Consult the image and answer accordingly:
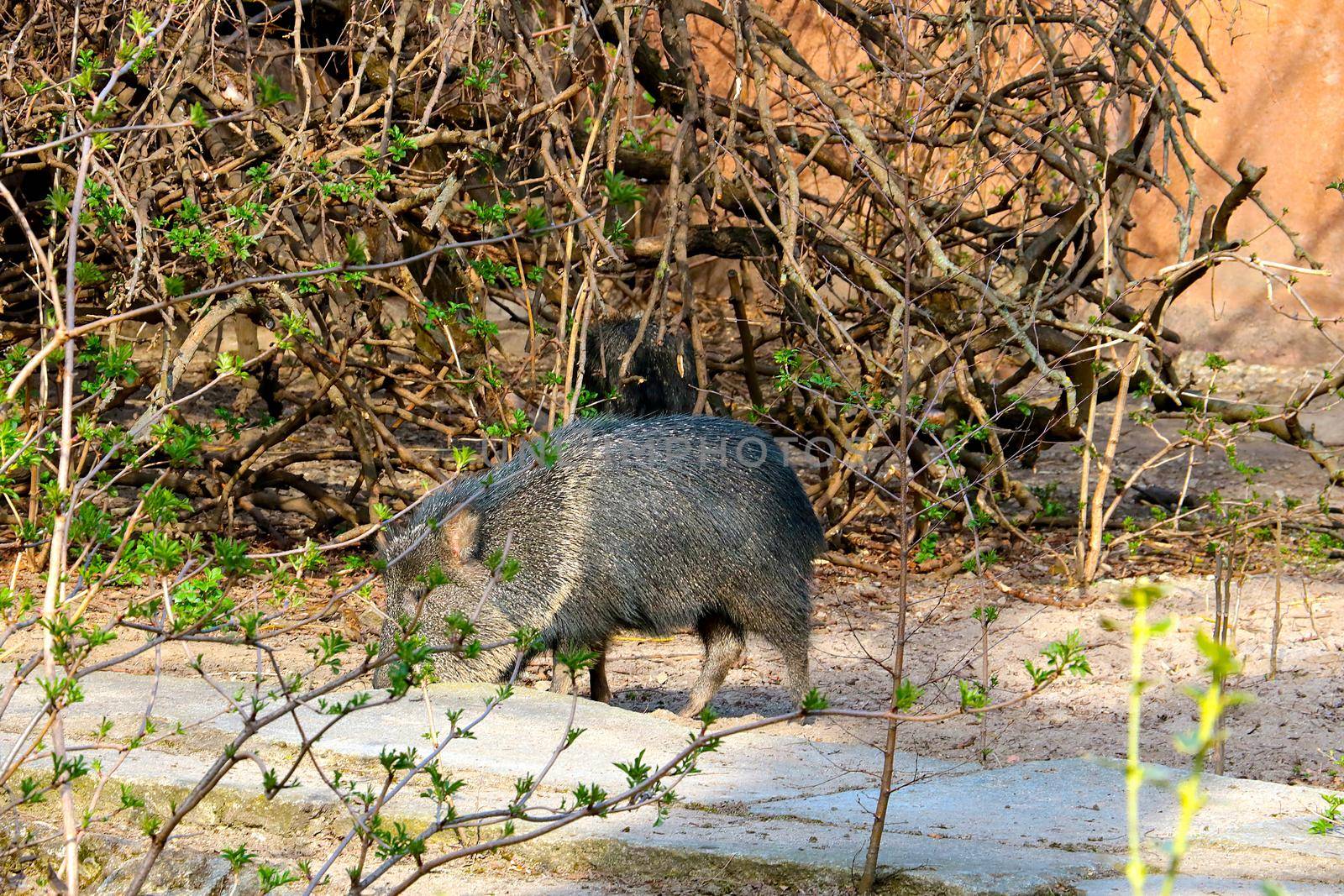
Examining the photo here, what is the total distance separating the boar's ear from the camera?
441 centimetres

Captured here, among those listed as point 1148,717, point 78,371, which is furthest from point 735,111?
point 78,371

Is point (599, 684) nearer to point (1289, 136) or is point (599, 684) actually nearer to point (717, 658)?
point (717, 658)

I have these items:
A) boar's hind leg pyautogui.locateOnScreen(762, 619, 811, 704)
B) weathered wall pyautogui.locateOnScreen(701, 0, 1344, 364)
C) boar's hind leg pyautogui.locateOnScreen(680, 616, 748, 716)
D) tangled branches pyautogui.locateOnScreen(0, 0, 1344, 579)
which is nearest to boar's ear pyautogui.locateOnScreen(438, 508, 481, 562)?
tangled branches pyautogui.locateOnScreen(0, 0, 1344, 579)

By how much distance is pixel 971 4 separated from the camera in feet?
16.0

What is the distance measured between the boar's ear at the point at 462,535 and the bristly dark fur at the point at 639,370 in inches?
39.4

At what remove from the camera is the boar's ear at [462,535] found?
4.41 meters

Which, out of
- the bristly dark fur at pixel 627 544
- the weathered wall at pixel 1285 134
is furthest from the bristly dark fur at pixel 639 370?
the weathered wall at pixel 1285 134

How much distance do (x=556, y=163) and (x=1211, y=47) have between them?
23.5 feet

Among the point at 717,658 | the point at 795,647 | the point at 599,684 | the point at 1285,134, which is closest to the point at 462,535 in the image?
the point at 599,684

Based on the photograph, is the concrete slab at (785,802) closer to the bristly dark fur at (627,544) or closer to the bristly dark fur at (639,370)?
the bristly dark fur at (627,544)

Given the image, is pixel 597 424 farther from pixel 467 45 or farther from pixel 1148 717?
pixel 1148 717

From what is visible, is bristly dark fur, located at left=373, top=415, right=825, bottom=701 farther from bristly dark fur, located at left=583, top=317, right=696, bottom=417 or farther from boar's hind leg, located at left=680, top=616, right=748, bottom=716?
Answer: bristly dark fur, located at left=583, top=317, right=696, bottom=417

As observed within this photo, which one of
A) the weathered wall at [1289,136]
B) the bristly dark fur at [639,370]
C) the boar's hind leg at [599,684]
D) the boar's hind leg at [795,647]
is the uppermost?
the weathered wall at [1289,136]

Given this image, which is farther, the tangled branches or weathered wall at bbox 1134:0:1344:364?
weathered wall at bbox 1134:0:1344:364
